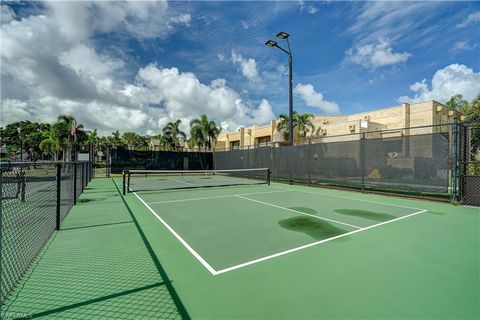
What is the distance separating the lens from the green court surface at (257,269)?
242 cm

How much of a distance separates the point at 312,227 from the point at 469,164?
6306 millimetres

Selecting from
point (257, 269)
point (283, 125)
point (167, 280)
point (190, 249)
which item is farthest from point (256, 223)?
point (283, 125)

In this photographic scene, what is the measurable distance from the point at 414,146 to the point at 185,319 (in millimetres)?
9879

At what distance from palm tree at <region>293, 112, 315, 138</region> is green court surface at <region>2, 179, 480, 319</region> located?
79.2ft

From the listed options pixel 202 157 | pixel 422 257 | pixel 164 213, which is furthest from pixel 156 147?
pixel 422 257

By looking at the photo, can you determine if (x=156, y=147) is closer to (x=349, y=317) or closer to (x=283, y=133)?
(x=283, y=133)

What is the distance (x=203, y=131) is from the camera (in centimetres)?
3544

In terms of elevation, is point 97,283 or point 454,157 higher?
point 454,157

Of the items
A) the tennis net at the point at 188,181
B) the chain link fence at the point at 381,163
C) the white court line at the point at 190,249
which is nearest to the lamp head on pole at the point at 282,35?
the chain link fence at the point at 381,163

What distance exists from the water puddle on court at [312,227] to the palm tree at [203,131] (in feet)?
101

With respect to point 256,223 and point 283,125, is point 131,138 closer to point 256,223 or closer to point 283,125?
point 283,125

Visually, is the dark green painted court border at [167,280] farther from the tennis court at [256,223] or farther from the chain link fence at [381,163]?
the chain link fence at [381,163]

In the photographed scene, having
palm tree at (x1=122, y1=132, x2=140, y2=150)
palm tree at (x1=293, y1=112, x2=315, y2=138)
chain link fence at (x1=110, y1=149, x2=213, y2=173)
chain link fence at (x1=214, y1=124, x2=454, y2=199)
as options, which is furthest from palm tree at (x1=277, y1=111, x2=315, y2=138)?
palm tree at (x1=122, y1=132, x2=140, y2=150)

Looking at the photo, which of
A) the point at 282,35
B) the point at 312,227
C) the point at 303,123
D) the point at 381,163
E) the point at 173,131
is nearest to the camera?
the point at 312,227
